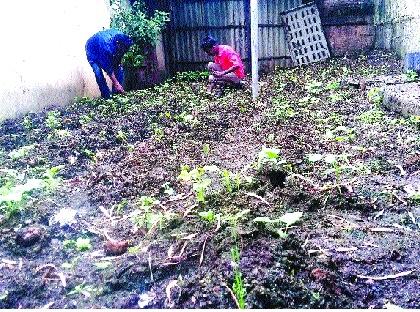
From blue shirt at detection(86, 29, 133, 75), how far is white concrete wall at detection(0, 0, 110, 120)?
42cm

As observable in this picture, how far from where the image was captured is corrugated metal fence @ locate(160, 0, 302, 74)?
10.2 m

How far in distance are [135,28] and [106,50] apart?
165 cm

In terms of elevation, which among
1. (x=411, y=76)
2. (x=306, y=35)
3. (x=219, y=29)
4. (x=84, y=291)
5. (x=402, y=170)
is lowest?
(x=84, y=291)

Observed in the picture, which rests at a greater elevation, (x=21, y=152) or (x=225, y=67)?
(x=225, y=67)

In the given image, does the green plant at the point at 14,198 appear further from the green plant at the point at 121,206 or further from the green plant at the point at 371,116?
the green plant at the point at 371,116

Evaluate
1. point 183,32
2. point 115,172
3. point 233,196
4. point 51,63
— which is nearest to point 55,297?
point 233,196

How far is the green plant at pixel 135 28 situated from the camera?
27.6 feet

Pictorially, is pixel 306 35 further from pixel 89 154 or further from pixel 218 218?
pixel 218 218

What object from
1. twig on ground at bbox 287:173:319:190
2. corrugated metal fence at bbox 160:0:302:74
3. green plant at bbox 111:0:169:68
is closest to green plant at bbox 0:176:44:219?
twig on ground at bbox 287:173:319:190

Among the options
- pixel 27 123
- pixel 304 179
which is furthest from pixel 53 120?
pixel 304 179

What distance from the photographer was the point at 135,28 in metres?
8.48

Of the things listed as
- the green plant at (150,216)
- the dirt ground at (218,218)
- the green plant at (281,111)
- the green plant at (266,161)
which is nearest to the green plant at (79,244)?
the dirt ground at (218,218)

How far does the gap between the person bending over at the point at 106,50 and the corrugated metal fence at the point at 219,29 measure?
10.5ft

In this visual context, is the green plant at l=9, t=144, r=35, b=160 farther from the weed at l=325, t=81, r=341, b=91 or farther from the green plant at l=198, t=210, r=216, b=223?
the weed at l=325, t=81, r=341, b=91
